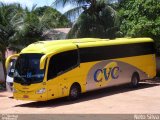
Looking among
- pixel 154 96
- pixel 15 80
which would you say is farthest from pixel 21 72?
pixel 154 96

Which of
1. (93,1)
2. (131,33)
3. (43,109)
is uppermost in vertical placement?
(93,1)

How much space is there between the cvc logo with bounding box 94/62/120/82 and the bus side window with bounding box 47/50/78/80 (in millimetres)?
1838

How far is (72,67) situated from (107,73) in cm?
291

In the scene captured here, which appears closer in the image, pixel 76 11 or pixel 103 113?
pixel 103 113

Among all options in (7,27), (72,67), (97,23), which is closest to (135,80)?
(72,67)

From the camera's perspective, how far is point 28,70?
1964 cm

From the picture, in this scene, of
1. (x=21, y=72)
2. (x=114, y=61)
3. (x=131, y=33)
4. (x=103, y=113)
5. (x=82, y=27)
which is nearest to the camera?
(x=103, y=113)

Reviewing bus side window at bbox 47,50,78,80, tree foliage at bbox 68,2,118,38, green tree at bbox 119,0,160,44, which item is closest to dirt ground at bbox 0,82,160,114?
bus side window at bbox 47,50,78,80

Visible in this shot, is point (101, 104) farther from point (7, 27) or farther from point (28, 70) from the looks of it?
point (7, 27)

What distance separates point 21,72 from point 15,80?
526 mm

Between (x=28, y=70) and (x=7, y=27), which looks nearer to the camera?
(x=28, y=70)

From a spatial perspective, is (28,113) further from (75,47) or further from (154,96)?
(154,96)

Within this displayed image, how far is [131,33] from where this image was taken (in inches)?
1088

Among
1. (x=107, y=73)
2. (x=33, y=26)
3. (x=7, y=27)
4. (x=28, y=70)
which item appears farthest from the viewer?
(x=33, y=26)
